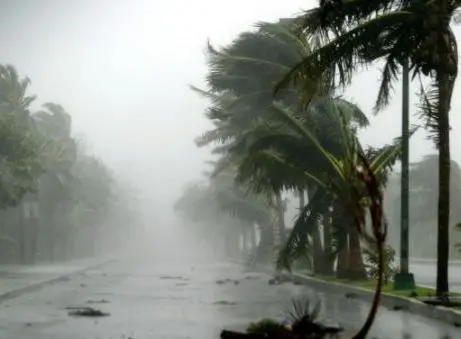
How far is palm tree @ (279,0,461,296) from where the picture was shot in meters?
18.2

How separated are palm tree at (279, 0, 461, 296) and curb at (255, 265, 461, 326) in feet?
2.88

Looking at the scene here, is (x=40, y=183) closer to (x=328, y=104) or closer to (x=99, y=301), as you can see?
(x=328, y=104)

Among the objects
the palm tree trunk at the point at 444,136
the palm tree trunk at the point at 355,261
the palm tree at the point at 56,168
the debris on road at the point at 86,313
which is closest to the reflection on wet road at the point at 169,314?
the debris on road at the point at 86,313

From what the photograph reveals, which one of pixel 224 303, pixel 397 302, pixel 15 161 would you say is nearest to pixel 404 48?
pixel 397 302

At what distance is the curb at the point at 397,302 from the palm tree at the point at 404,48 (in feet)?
2.88

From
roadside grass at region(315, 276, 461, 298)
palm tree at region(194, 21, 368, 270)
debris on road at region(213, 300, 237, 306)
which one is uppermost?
palm tree at region(194, 21, 368, 270)

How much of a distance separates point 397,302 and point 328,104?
34.3 feet

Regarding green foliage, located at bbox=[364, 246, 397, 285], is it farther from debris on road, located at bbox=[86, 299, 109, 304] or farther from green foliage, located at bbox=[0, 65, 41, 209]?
green foliage, located at bbox=[0, 65, 41, 209]

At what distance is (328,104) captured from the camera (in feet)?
94.2

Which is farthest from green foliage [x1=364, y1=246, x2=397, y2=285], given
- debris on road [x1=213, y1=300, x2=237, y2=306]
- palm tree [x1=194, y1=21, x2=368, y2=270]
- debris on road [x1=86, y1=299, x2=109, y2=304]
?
debris on road [x1=86, y1=299, x2=109, y2=304]

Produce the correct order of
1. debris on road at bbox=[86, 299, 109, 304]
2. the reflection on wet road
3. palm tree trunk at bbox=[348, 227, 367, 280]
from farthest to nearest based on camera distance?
1. palm tree trunk at bbox=[348, 227, 367, 280]
2. debris on road at bbox=[86, 299, 109, 304]
3. the reflection on wet road

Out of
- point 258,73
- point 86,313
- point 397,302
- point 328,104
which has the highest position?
point 258,73

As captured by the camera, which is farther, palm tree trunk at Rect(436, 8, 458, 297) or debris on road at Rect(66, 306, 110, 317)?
palm tree trunk at Rect(436, 8, 458, 297)

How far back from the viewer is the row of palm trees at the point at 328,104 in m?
18.2
